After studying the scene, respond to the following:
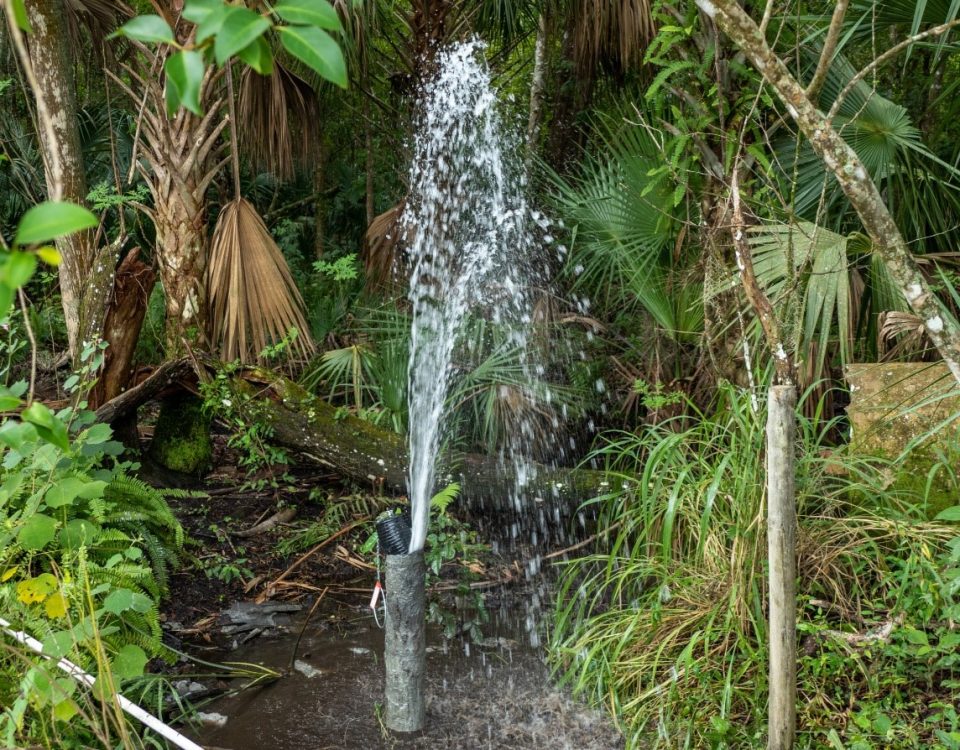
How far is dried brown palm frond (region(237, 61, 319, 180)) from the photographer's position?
205 inches

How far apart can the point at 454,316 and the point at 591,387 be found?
3.09ft

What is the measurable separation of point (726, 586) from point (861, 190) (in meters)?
1.33

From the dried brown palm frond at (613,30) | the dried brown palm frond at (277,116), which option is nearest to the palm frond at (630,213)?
the dried brown palm frond at (613,30)

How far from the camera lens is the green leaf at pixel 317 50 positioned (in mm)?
898

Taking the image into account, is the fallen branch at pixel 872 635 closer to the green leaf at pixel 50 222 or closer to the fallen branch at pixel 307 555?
the green leaf at pixel 50 222

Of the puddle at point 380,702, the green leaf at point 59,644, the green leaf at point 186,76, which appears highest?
the green leaf at point 186,76

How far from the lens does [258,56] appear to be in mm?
956

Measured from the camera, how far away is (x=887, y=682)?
7.88 ft

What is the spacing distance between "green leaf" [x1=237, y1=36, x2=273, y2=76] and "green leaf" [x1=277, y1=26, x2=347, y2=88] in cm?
5

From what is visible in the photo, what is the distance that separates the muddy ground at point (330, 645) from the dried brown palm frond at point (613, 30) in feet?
10.2

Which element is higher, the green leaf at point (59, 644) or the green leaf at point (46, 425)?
the green leaf at point (46, 425)

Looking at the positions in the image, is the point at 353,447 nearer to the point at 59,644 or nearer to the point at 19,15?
the point at 59,644

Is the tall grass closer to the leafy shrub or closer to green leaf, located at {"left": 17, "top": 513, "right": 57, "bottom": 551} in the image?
the leafy shrub

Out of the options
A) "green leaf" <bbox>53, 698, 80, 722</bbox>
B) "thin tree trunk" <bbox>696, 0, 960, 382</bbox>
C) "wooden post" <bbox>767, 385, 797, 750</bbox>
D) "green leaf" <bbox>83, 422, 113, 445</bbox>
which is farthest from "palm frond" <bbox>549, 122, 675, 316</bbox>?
"green leaf" <bbox>53, 698, 80, 722</bbox>
